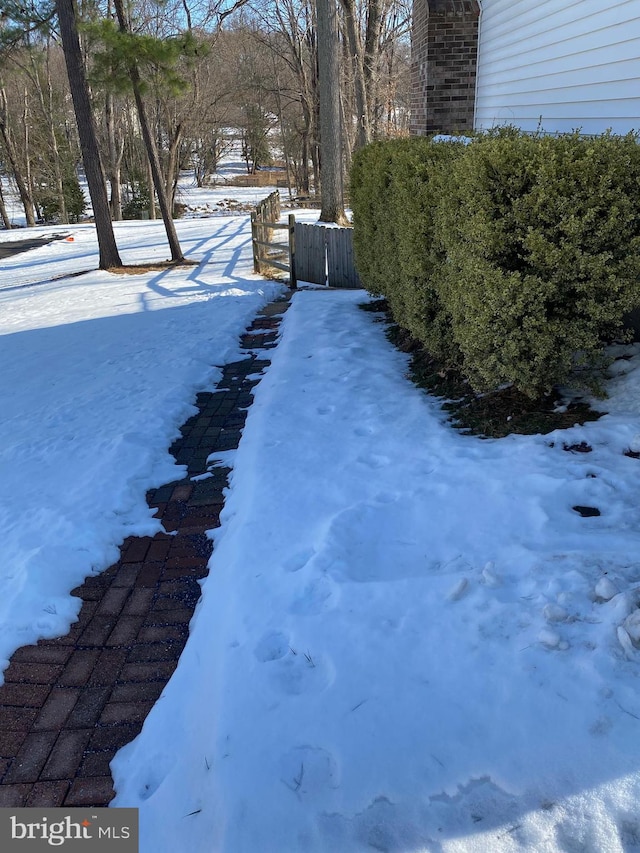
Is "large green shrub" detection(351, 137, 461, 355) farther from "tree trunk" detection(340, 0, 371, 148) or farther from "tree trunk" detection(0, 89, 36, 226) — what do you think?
"tree trunk" detection(0, 89, 36, 226)

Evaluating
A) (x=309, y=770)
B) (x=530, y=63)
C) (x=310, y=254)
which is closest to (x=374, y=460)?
(x=309, y=770)

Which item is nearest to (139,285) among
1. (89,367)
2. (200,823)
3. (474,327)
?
(89,367)

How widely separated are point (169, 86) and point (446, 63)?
23.0ft

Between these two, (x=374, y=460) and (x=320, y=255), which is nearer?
(x=374, y=460)

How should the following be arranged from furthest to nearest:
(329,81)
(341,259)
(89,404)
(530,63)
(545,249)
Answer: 1. (329,81)
2. (341,259)
3. (530,63)
4. (89,404)
5. (545,249)

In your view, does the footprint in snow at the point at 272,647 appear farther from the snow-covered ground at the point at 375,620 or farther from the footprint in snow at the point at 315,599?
the footprint in snow at the point at 315,599

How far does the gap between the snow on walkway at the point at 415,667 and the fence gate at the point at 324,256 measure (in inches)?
280

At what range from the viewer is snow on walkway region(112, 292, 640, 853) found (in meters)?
1.88

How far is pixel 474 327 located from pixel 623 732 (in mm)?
2700

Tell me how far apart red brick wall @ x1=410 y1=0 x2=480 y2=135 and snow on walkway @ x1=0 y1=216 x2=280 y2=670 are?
3.78 m

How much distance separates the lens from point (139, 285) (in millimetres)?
12094

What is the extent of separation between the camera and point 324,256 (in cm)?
1062

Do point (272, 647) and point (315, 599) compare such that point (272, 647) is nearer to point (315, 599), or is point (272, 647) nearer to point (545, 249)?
point (315, 599)

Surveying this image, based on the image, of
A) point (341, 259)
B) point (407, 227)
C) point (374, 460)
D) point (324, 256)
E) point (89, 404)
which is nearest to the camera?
point (374, 460)
